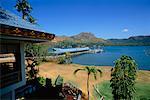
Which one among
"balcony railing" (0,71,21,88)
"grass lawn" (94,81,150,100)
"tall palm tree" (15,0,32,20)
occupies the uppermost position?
"tall palm tree" (15,0,32,20)

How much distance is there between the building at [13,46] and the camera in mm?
5039

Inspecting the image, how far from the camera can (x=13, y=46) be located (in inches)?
290

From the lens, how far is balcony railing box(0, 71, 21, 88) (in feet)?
21.9

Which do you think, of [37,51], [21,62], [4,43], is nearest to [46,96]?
[21,62]

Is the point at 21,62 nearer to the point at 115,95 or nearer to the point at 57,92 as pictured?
the point at 57,92

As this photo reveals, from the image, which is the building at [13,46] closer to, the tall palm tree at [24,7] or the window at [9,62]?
the window at [9,62]

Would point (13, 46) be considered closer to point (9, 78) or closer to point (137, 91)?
point (9, 78)

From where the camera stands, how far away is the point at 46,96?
1122cm

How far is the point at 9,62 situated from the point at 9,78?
2.80ft

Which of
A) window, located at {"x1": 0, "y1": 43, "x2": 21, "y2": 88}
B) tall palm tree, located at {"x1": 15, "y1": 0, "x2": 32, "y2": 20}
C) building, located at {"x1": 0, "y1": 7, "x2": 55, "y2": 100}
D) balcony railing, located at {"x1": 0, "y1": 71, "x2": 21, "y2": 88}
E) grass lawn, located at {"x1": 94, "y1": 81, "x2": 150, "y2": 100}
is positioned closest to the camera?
building, located at {"x1": 0, "y1": 7, "x2": 55, "y2": 100}

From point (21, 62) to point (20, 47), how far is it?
23.2 inches

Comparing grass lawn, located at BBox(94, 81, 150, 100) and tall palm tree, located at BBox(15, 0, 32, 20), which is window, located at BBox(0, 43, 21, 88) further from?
tall palm tree, located at BBox(15, 0, 32, 20)

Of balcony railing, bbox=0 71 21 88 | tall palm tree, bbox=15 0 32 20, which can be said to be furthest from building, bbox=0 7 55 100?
tall palm tree, bbox=15 0 32 20

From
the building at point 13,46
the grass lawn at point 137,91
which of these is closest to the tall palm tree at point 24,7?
the grass lawn at point 137,91
